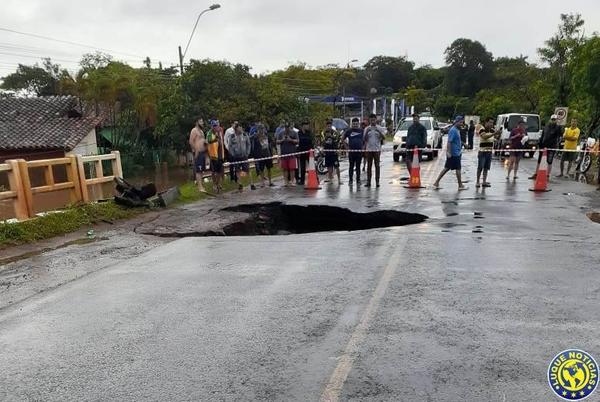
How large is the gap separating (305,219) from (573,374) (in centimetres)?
804

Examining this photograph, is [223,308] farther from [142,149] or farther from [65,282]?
[142,149]

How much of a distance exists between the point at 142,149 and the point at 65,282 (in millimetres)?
34449

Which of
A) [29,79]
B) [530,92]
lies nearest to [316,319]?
[530,92]

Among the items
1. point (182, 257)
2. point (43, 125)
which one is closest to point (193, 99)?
point (43, 125)

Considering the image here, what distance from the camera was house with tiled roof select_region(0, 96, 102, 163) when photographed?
1145 inches

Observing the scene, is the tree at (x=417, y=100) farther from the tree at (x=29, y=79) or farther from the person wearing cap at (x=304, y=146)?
the person wearing cap at (x=304, y=146)

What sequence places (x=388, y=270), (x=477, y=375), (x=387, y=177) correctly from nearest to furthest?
(x=477, y=375)
(x=388, y=270)
(x=387, y=177)

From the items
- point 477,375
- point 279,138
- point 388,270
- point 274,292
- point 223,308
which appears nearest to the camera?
point 477,375

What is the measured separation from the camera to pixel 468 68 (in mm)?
90125

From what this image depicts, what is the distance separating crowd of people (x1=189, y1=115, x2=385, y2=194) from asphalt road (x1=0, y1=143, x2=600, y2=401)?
235 inches

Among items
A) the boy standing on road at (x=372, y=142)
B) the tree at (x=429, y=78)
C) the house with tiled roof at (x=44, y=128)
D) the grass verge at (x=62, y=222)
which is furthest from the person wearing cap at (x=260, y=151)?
the tree at (x=429, y=78)

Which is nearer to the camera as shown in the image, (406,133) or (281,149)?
(281,149)

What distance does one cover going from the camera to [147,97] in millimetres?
37719

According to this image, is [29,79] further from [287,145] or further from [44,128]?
[287,145]
